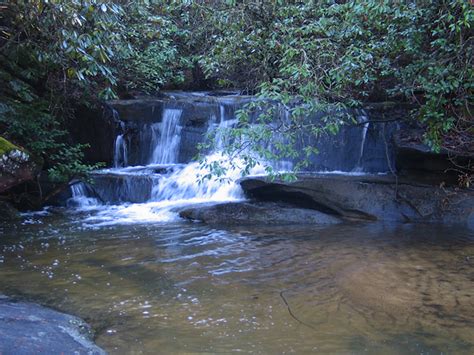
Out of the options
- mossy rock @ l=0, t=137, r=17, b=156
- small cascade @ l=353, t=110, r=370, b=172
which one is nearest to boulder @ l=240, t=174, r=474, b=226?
small cascade @ l=353, t=110, r=370, b=172

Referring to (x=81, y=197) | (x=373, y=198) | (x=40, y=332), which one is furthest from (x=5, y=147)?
(x=373, y=198)

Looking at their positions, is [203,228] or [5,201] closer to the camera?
[203,228]

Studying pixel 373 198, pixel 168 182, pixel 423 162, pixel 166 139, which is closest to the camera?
pixel 373 198

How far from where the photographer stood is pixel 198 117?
14.1 metres

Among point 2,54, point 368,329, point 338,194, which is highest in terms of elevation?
point 2,54

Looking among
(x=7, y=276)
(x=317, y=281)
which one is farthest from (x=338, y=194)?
(x=7, y=276)

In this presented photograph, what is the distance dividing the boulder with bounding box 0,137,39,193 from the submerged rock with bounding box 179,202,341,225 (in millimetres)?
3038

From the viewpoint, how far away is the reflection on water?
477cm

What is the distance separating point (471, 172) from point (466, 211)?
0.98 metres

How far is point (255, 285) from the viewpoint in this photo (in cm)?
628

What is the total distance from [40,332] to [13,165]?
5.50 meters

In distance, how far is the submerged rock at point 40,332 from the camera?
4.05 metres

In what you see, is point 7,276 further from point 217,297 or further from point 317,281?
point 317,281

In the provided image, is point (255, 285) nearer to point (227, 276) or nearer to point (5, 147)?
point (227, 276)
